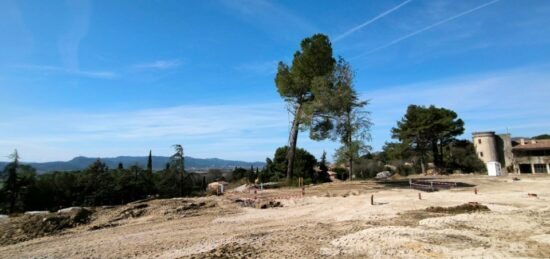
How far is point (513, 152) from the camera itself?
47594mm

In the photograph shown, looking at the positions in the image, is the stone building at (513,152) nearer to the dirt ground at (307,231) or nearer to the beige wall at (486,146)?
the beige wall at (486,146)

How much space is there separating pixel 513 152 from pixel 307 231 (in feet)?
156

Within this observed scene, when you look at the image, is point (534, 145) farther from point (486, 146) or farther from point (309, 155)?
point (309, 155)

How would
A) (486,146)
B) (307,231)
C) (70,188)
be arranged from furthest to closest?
(486,146)
(70,188)
(307,231)

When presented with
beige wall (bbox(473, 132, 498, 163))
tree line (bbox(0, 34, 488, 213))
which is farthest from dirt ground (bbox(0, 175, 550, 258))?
beige wall (bbox(473, 132, 498, 163))

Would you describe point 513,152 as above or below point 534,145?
below

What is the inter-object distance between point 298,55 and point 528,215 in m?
19.5

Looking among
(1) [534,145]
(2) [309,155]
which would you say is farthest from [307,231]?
(1) [534,145]

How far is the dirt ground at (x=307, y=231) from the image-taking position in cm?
898

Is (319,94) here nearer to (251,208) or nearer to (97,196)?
(251,208)

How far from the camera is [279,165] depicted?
40781 millimetres

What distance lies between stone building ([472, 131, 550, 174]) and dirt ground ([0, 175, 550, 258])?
33843mm

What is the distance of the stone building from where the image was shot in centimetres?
4581

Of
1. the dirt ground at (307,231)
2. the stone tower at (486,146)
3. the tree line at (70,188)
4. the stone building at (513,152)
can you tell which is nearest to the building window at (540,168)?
the stone building at (513,152)
